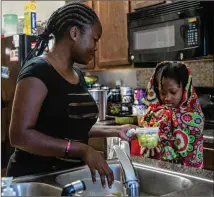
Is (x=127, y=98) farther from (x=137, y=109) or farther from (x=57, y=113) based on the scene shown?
(x=57, y=113)

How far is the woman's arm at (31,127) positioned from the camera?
2.56 feet

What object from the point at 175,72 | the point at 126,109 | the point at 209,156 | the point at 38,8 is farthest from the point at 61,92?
the point at 38,8

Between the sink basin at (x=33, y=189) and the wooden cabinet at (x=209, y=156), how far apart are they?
106 cm

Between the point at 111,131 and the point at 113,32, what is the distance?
5.24 feet

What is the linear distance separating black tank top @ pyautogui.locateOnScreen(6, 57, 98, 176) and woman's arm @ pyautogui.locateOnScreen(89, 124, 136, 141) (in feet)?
0.08

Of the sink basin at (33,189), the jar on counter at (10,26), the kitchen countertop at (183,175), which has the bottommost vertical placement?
the sink basin at (33,189)

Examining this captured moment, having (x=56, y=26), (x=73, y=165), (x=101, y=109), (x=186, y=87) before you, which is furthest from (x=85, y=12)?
(x=101, y=109)

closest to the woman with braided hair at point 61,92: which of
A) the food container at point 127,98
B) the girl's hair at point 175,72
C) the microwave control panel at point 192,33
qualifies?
the girl's hair at point 175,72

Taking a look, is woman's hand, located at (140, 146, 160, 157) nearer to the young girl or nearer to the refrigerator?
the young girl

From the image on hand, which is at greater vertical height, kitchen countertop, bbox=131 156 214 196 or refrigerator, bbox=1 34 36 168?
refrigerator, bbox=1 34 36 168

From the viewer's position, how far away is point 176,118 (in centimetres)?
144

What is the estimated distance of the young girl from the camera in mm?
1395

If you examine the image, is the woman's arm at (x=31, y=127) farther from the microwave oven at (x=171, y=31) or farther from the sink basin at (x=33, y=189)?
the microwave oven at (x=171, y=31)

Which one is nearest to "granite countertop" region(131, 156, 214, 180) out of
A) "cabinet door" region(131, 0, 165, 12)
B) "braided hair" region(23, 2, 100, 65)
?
"braided hair" region(23, 2, 100, 65)
